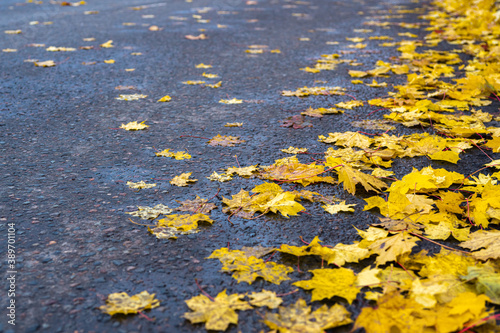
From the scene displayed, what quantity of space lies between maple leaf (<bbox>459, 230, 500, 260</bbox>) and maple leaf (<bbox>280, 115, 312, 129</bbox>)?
153 centimetres

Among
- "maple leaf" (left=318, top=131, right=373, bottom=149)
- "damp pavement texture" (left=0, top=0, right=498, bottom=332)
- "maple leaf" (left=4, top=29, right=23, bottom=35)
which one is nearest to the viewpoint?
"damp pavement texture" (left=0, top=0, right=498, bottom=332)

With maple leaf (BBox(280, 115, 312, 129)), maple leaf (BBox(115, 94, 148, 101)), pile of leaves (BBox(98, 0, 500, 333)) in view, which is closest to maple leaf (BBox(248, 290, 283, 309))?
pile of leaves (BBox(98, 0, 500, 333))

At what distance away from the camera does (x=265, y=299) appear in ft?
4.62

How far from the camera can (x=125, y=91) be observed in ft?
12.2

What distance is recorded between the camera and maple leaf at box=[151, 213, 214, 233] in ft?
5.99

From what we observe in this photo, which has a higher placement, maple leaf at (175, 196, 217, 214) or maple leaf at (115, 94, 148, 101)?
maple leaf at (115, 94, 148, 101)

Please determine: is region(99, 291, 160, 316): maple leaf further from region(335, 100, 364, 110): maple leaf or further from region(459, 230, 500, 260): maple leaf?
region(335, 100, 364, 110): maple leaf

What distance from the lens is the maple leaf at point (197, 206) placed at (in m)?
1.96

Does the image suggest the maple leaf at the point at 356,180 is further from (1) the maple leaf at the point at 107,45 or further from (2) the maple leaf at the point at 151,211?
(1) the maple leaf at the point at 107,45

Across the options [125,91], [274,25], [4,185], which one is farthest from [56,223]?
[274,25]

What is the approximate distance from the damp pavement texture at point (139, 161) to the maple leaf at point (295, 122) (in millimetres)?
72

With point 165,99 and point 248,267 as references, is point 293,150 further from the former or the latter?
point 165,99

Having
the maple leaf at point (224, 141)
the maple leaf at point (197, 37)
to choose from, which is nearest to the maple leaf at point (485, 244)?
the maple leaf at point (224, 141)

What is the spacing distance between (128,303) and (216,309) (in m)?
0.31
